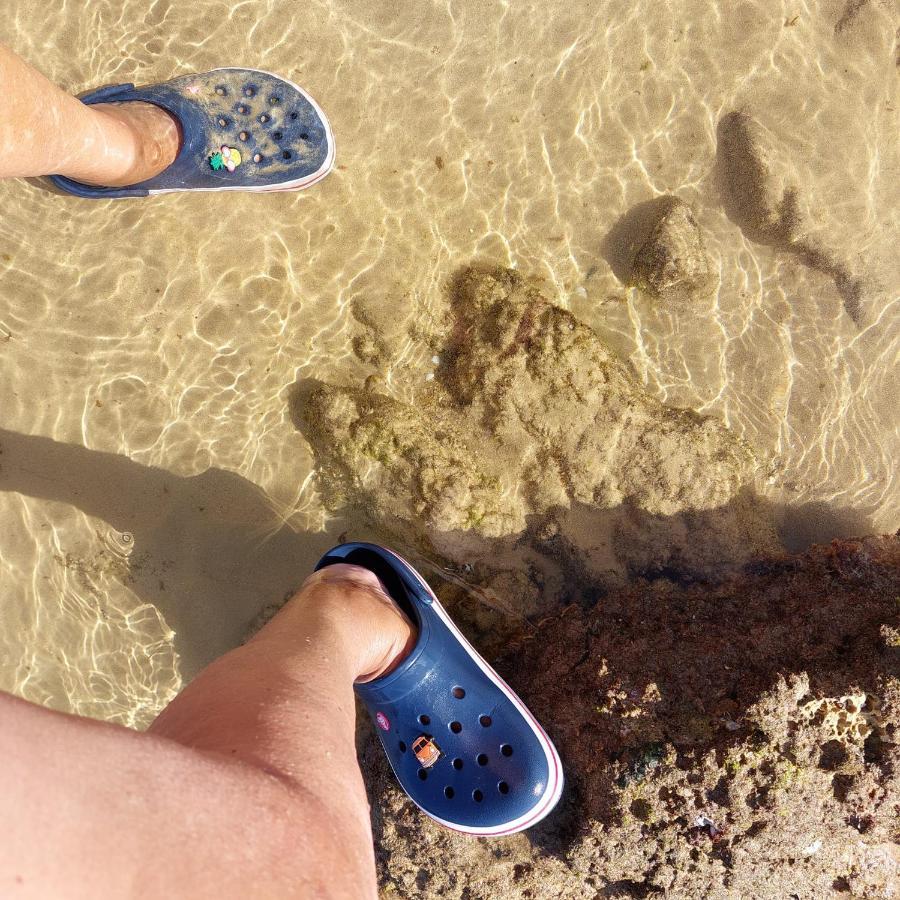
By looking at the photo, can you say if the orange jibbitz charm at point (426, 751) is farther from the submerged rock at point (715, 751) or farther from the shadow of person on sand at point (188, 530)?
the shadow of person on sand at point (188, 530)

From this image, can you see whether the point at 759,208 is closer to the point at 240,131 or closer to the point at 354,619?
the point at 240,131

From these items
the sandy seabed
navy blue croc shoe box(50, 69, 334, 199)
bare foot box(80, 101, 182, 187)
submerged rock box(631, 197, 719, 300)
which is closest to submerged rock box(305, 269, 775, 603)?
the sandy seabed

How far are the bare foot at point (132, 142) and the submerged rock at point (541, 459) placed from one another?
1668 millimetres

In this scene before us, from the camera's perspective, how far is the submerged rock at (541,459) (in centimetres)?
407

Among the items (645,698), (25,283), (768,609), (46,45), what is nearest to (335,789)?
(645,698)

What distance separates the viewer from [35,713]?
1.56 meters

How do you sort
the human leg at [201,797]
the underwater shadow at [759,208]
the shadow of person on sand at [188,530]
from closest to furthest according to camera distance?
the human leg at [201,797] < the underwater shadow at [759,208] < the shadow of person on sand at [188,530]

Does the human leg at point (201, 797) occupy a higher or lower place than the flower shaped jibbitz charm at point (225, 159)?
lower

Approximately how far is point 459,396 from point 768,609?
222 centimetres

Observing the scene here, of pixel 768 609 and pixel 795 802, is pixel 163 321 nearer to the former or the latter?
pixel 768 609

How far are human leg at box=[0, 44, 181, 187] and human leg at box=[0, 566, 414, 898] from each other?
8.52 feet

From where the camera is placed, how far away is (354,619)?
318 cm

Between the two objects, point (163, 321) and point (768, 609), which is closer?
point (768, 609)

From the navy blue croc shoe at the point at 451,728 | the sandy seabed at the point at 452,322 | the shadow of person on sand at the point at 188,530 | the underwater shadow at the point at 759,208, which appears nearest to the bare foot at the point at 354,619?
the navy blue croc shoe at the point at 451,728
